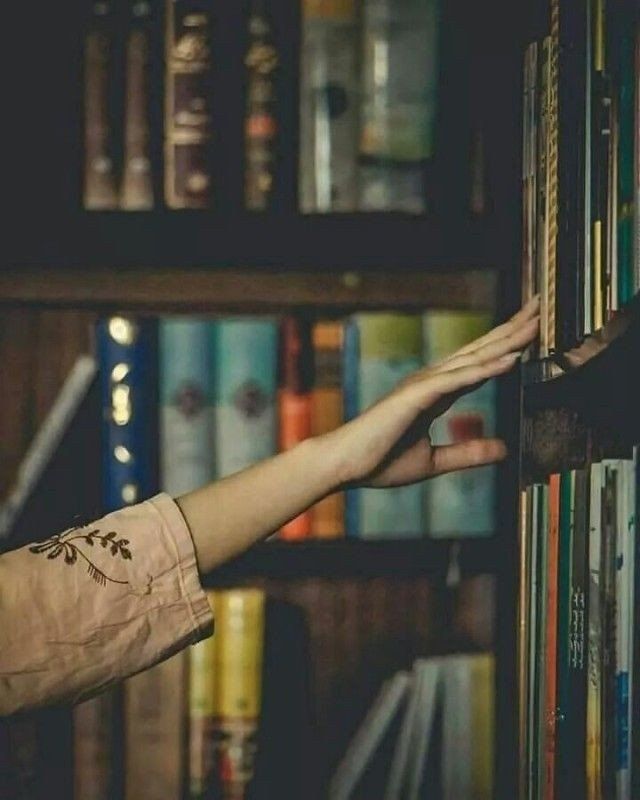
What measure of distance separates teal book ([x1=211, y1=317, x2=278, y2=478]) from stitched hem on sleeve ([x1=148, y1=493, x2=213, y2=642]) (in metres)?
0.15

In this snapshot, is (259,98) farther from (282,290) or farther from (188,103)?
(282,290)

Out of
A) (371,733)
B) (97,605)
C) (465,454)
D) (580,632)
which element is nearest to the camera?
(580,632)

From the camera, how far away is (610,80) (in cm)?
74

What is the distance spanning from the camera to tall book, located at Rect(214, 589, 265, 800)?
118 cm

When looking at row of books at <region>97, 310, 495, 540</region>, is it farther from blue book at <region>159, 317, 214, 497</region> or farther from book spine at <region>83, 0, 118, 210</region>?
book spine at <region>83, 0, 118, 210</region>

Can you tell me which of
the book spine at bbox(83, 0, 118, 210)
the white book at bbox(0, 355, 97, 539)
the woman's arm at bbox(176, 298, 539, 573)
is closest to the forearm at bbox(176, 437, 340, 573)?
the woman's arm at bbox(176, 298, 539, 573)

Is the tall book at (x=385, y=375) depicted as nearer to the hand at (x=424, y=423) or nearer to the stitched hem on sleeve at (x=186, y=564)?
the hand at (x=424, y=423)

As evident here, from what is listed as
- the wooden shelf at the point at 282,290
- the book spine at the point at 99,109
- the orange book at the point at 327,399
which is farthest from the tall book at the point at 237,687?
the book spine at the point at 99,109

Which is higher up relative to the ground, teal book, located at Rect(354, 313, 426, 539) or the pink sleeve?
teal book, located at Rect(354, 313, 426, 539)

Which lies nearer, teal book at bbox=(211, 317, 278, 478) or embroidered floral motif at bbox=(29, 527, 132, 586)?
embroidered floral motif at bbox=(29, 527, 132, 586)

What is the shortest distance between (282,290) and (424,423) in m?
0.29

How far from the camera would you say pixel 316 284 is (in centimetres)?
128

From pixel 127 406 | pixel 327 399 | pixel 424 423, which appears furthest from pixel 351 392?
pixel 127 406

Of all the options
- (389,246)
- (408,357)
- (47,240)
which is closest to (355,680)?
(408,357)
